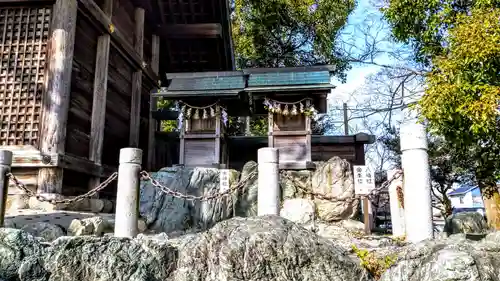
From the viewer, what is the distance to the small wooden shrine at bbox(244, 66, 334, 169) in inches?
428

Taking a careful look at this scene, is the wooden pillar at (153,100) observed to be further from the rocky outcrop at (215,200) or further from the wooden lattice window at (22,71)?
the wooden lattice window at (22,71)

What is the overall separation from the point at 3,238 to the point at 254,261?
124 inches

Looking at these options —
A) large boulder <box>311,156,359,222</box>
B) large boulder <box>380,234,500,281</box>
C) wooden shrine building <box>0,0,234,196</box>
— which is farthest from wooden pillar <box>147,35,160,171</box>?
large boulder <box>380,234,500,281</box>

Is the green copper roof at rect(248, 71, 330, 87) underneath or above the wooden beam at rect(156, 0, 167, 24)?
underneath

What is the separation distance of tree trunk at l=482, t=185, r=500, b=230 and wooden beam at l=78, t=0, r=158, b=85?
1028cm

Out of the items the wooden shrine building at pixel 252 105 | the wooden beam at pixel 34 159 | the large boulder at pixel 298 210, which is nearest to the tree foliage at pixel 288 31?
the wooden shrine building at pixel 252 105

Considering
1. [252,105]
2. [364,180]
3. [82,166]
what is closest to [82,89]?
[82,166]

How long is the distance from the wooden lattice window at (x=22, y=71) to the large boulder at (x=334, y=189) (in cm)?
656

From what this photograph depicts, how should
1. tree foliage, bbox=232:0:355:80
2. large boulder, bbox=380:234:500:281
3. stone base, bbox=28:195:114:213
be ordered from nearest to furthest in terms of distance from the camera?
large boulder, bbox=380:234:500:281 < stone base, bbox=28:195:114:213 < tree foliage, bbox=232:0:355:80

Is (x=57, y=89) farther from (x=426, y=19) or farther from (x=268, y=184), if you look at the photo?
(x=426, y=19)

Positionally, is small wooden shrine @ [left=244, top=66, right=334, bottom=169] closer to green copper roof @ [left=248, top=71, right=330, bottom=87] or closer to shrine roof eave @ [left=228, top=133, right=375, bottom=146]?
green copper roof @ [left=248, top=71, right=330, bottom=87]

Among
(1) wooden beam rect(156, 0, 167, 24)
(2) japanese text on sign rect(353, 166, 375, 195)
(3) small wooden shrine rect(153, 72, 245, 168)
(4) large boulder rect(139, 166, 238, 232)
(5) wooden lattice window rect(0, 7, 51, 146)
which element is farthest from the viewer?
(1) wooden beam rect(156, 0, 167, 24)

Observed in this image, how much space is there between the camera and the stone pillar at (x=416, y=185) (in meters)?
5.55

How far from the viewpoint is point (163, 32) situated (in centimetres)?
1445
